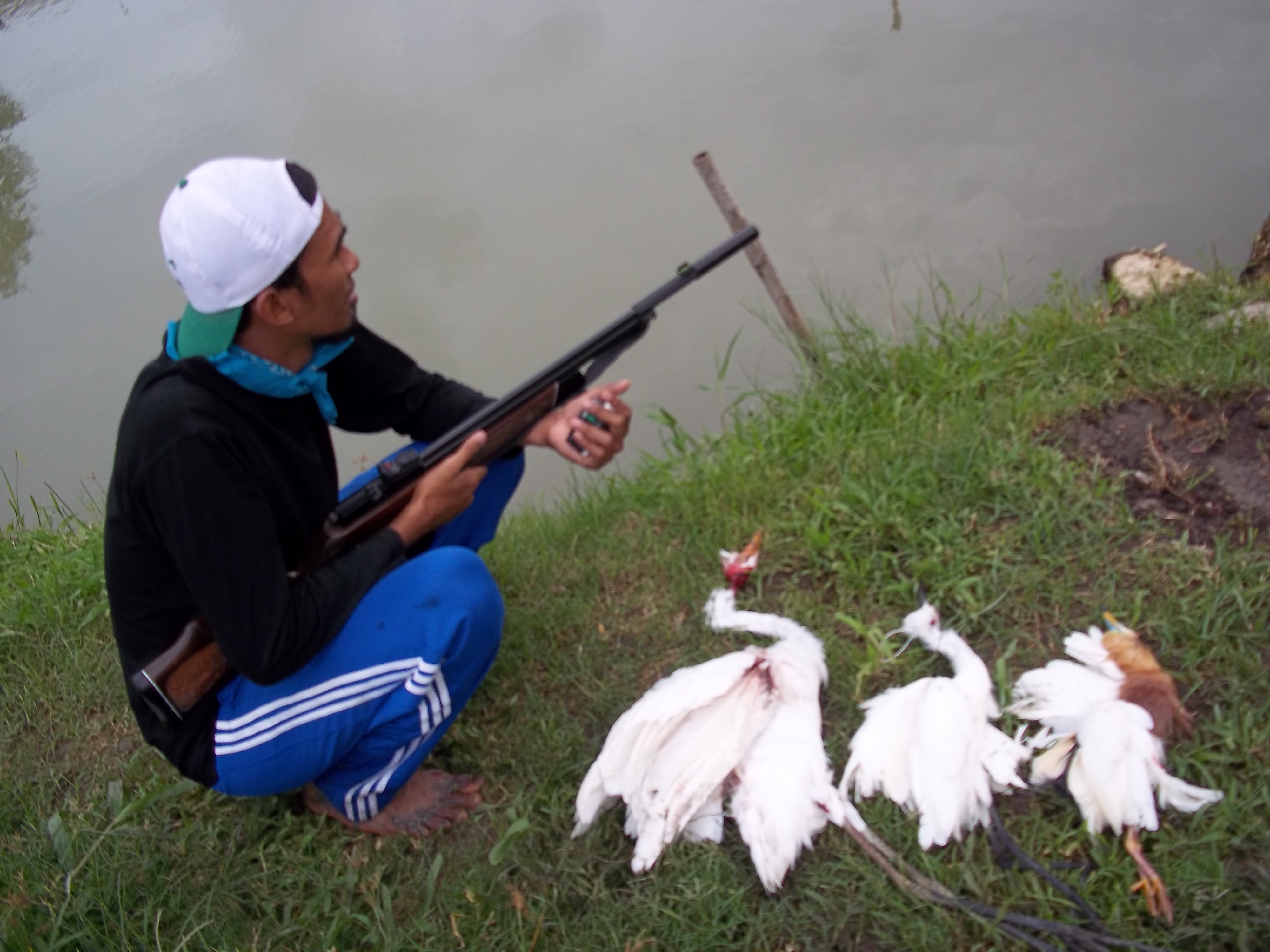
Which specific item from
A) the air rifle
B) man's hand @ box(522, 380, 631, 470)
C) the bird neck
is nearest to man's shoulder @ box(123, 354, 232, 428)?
the air rifle

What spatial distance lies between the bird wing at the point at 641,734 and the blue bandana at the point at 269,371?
97 cm

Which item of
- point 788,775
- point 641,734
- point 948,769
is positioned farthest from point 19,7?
point 948,769

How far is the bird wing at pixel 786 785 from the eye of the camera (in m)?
1.82

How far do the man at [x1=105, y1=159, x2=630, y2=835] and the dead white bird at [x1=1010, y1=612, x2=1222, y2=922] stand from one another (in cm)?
110

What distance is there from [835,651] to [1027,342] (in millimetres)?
1354

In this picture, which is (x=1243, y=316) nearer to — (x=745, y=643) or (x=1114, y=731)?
(x=1114, y=731)

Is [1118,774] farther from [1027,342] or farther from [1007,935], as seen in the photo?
[1027,342]

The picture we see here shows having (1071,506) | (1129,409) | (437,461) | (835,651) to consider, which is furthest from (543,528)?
(1129,409)

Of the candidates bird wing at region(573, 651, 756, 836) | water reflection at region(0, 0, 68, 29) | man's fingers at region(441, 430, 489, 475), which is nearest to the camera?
bird wing at region(573, 651, 756, 836)

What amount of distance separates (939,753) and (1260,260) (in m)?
2.56

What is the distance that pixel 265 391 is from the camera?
189cm

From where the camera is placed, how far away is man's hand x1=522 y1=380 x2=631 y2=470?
2.24m

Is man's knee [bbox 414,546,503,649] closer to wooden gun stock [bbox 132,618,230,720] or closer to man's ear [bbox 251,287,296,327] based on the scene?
wooden gun stock [bbox 132,618,230,720]

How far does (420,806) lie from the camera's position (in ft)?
6.90
